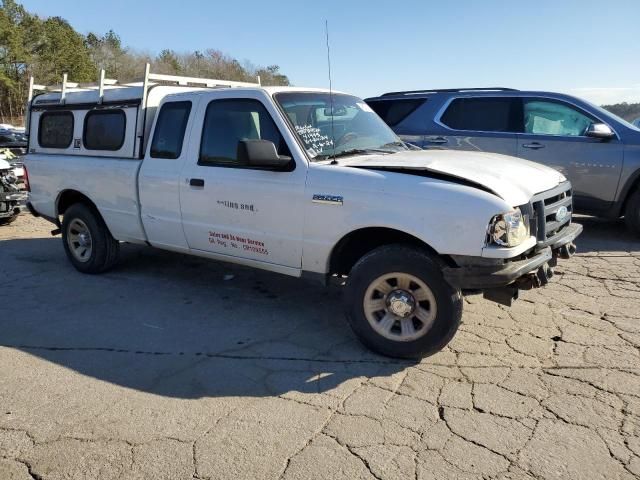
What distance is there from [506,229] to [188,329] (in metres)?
2.66

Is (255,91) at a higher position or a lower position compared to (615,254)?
higher

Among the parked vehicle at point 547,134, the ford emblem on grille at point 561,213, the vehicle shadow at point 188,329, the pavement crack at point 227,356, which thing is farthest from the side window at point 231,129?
the parked vehicle at point 547,134

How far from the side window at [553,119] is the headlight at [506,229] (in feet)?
15.2

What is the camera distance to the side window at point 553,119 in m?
7.33

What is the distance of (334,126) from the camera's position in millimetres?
4590

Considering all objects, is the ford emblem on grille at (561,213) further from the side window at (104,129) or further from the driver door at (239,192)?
the side window at (104,129)

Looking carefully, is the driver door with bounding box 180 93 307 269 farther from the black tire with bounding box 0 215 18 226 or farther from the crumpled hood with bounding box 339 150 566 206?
the black tire with bounding box 0 215 18 226

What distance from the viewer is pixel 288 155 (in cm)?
422

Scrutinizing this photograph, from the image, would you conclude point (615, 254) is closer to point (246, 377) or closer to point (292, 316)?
point (292, 316)

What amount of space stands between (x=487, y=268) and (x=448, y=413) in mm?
926

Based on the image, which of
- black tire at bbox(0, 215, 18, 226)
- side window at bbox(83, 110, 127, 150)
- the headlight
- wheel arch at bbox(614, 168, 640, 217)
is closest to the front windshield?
the headlight

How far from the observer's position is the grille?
369 cm

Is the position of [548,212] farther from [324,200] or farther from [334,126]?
[334,126]

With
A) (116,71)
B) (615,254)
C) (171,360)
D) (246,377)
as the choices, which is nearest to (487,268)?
(246,377)
